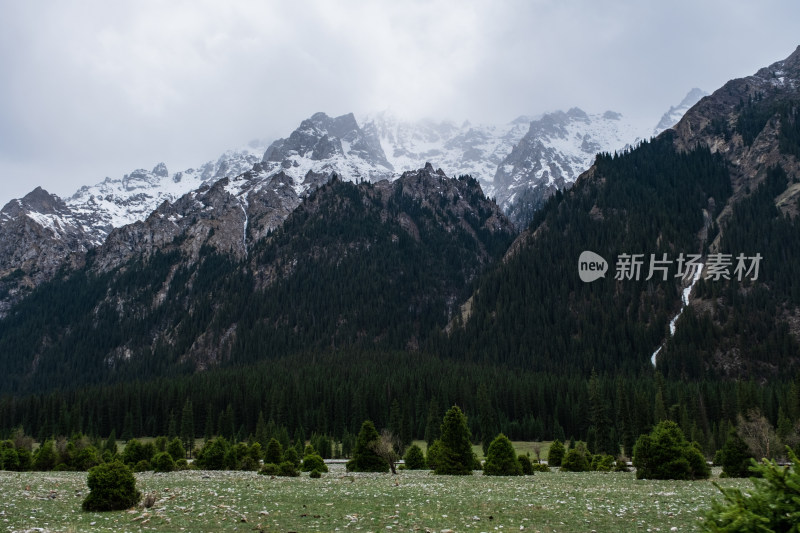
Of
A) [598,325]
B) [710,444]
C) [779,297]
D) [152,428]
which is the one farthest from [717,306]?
[152,428]

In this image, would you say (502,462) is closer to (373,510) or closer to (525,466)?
(525,466)

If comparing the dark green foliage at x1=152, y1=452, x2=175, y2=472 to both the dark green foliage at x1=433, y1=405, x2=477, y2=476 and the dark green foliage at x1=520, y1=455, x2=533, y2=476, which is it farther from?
the dark green foliage at x1=520, y1=455, x2=533, y2=476

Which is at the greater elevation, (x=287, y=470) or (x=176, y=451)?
(x=287, y=470)

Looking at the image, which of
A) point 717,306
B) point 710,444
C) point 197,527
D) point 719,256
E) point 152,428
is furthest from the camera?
point 719,256

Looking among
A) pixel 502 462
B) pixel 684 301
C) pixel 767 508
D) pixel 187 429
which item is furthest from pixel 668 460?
pixel 684 301

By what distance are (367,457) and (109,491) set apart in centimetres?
3456

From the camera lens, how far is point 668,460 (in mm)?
43125

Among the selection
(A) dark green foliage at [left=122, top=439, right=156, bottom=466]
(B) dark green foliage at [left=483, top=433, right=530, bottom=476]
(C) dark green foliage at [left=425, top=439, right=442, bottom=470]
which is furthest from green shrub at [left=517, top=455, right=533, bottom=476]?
(A) dark green foliage at [left=122, top=439, right=156, bottom=466]

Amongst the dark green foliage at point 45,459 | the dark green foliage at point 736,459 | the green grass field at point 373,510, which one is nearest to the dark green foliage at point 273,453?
the dark green foliage at point 45,459

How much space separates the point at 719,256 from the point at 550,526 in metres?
199

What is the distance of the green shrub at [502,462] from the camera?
50719mm

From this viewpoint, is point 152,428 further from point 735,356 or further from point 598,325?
point 735,356

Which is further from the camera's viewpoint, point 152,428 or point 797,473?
point 152,428

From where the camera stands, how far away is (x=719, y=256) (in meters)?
187
